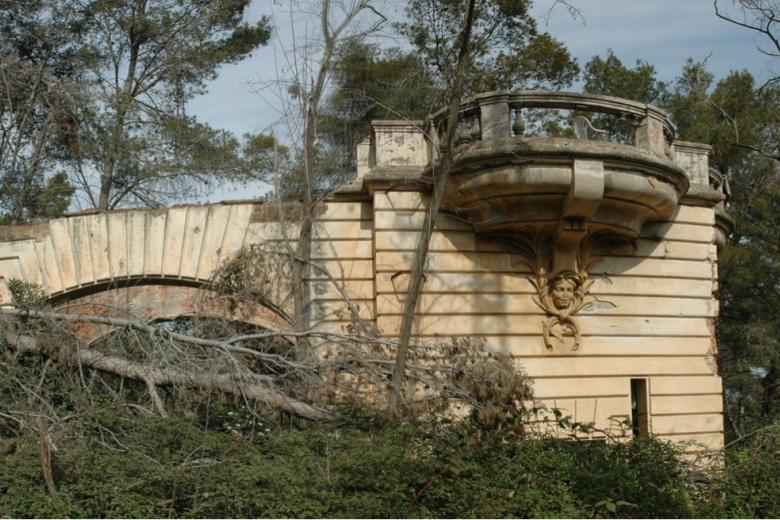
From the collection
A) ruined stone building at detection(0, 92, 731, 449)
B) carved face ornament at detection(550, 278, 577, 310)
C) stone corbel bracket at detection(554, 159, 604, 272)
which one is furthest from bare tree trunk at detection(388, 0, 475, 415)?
carved face ornament at detection(550, 278, 577, 310)

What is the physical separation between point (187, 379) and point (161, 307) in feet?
16.2

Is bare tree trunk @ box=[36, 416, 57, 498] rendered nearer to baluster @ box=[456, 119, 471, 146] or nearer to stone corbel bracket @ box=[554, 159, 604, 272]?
baluster @ box=[456, 119, 471, 146]

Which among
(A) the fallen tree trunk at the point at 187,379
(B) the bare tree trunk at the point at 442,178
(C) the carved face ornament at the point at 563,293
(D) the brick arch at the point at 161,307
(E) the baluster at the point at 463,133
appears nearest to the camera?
(A) the fallen tree trunk at the point at 187,379

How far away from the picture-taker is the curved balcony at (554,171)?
11.4 metres

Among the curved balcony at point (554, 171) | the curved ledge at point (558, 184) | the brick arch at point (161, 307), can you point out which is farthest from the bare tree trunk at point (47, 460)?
the curved ledge at point (558, 184)

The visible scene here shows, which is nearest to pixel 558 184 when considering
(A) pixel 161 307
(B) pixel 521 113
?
(B) pixel 521 113

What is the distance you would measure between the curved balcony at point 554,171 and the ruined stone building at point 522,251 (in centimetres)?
2

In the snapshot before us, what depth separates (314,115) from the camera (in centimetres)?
1300

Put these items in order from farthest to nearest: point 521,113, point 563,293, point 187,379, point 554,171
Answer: point 563,293 → point 521,113 → point 554,171 → point 187,379

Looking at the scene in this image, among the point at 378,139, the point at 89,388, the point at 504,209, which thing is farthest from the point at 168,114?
the point at 89,388

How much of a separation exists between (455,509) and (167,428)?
2.75 meters

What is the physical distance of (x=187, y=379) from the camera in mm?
9406

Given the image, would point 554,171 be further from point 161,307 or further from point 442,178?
point 161,307

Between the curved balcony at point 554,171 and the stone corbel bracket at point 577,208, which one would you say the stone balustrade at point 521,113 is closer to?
the curved balcony at point 554,171
